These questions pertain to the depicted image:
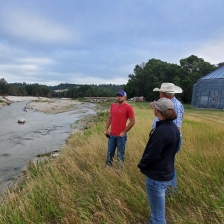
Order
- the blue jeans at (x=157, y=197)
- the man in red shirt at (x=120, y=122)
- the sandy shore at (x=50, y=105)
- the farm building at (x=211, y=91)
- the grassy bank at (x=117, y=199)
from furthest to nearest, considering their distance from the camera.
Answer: the sandy shore at (x=50, y=105)
the farm building at (x=211, y=91)
the man in red shirt at (x=120, y=122)
the grassy bank at (x=117, y=199)
the blue jeans at (x=157, y=197)

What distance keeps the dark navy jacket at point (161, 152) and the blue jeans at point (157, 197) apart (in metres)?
0.08

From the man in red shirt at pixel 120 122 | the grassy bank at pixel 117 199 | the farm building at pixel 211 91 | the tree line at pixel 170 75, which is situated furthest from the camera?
the tree line at pixel 170 75

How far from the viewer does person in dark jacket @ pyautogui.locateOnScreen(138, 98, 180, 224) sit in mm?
2471

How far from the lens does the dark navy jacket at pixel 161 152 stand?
8.07 ft

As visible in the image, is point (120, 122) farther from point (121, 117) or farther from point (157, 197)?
point (157, 197)

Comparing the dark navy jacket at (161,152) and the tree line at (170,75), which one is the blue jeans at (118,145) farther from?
the tree line at (170,75)

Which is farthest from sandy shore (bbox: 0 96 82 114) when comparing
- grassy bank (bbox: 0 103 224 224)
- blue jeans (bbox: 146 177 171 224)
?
blue jeans (bbox: 146 177 171 224)

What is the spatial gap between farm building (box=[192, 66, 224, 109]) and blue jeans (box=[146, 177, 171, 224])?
30586mm

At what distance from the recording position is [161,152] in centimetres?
253

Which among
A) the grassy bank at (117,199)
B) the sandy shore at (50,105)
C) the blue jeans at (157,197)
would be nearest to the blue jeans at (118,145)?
the grassy bank at (117,199)

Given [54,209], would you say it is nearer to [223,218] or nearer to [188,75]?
[223,218]

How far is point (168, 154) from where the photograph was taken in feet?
8.41

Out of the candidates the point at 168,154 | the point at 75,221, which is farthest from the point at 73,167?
the point at 168,154

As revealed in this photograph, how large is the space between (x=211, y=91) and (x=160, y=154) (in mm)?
31874
